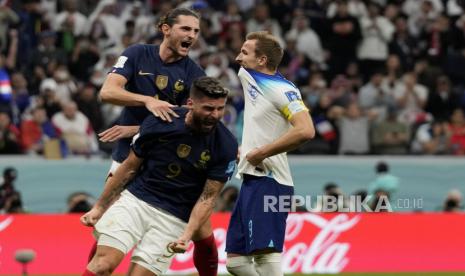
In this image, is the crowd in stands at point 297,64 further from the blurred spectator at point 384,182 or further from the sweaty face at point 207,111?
the sweaty face at point 207,111

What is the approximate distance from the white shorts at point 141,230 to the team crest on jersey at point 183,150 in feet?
1.47

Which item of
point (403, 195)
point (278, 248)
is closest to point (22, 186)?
point (403, 195)

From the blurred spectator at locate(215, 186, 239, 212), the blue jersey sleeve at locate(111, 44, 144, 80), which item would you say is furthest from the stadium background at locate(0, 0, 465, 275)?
the blue jersey sleeve at locate(111, 44, 144, 80)

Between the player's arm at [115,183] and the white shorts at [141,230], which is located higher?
the player's arm at [115,183]

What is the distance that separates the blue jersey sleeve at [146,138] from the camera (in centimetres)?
902

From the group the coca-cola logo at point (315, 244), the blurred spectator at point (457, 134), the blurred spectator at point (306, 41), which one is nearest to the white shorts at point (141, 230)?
the coca-cola logo at point (315, 244)

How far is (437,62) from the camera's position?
74.2ft

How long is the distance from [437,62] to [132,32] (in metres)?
5.87

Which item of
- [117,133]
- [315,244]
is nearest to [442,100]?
[315,244]

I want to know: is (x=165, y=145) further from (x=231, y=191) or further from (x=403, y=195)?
(x=403, y=195)

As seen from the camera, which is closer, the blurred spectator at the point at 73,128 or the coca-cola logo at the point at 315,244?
the coca-cola logo at the point at 315,244

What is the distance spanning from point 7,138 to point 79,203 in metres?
2.32

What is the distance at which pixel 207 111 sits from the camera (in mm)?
8750

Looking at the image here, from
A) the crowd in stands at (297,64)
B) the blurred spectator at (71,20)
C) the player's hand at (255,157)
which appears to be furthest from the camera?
the blurred spectator at (71,20)
